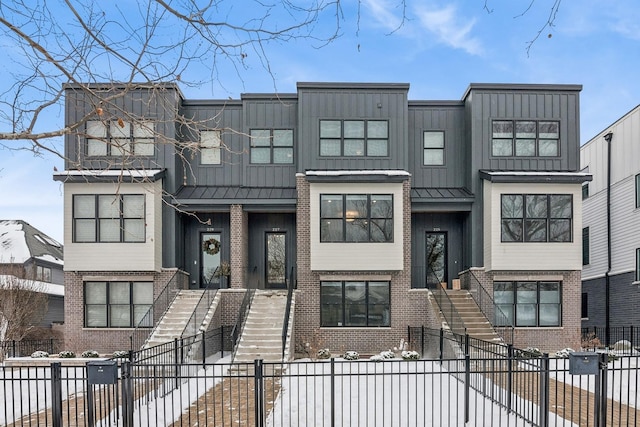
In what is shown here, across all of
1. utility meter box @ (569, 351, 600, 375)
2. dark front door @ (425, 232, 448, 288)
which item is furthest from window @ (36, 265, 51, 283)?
utility meter box @ (569, 351, 600, 375)

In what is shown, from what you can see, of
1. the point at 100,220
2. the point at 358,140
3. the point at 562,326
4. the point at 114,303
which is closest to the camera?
the point at 100,220

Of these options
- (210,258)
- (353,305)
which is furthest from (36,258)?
(353,305)

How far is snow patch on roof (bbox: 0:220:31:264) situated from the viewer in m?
33.6

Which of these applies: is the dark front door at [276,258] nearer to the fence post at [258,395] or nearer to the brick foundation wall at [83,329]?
the brick foundation wall at [83,329]

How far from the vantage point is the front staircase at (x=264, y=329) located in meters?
16.7

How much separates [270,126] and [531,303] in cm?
1268

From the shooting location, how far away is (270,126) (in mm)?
21938

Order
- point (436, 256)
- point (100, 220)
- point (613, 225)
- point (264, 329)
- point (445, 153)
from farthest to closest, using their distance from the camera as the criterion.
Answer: point (613, 225), point (436, 256), point (445, 153), point (100, 220), point (264, 329)

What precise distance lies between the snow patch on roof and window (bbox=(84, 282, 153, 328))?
14445 mm

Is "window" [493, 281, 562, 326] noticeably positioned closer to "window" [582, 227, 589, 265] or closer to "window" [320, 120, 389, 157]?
"window" [320, 120, 389, 157]

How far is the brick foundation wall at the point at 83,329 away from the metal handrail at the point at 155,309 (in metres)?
0.44

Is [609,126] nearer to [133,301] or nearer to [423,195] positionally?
[423,195]

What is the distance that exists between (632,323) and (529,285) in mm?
6290

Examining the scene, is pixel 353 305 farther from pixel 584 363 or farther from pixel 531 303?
pixel 584 363
